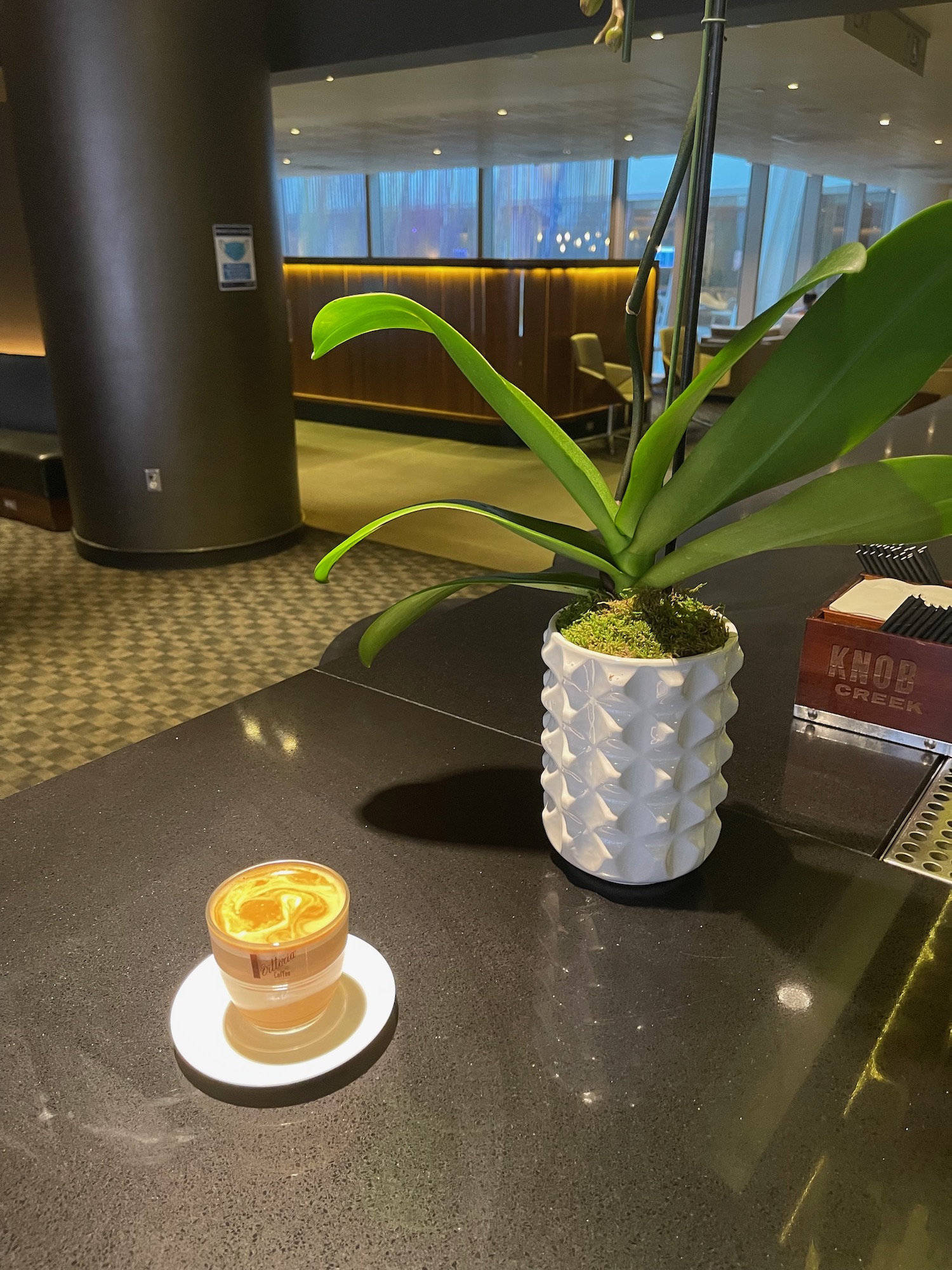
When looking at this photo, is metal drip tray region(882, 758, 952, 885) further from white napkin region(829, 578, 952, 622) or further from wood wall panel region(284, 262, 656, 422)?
wood wall panel region(284, 262, 656, 422)

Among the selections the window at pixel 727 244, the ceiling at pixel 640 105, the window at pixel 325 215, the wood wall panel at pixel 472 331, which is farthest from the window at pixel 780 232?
the wood wall panel at pixel 472 331

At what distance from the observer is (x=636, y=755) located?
0.77 metres

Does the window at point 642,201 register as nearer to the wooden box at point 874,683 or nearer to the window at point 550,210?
the window at point 550,210

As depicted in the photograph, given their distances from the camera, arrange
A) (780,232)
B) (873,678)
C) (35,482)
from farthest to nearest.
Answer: (780,232), (35,482), (873,678)

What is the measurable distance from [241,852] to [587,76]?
7.17 m

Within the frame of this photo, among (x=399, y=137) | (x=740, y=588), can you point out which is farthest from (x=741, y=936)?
(x=399, y=137)

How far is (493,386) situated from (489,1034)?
1.58 ft

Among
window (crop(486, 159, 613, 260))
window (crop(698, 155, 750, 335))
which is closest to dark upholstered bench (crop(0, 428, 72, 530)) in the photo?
window (crop(486, 159, 613, 260))

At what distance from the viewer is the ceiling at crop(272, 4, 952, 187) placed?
5.87 metres

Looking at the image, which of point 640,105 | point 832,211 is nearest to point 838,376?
point 640,105

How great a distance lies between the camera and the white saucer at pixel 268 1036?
2.09 ft

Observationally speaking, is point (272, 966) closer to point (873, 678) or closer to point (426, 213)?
point (873, 678)

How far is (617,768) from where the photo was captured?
30.4 inches

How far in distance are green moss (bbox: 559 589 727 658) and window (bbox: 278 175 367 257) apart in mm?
14735
